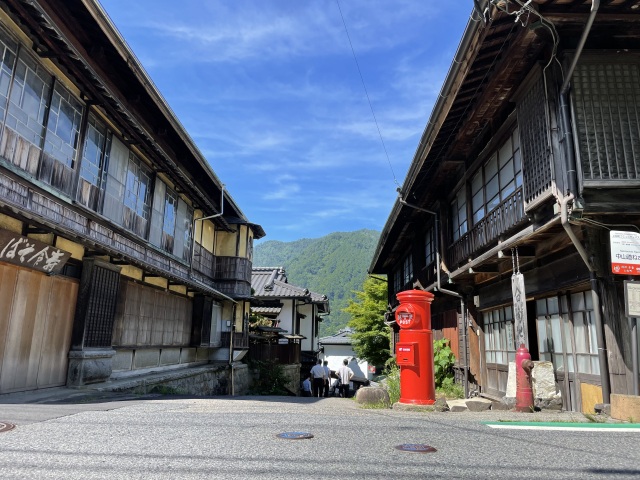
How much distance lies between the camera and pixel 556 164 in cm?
791

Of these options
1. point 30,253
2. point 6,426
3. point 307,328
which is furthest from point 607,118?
point 307,328

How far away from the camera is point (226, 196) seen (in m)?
20.9

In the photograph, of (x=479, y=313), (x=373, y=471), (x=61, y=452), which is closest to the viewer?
(x=373, y=471)

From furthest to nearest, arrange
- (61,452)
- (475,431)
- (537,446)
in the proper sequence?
1. (475,431)
2. (537,446)
3. (61,452)

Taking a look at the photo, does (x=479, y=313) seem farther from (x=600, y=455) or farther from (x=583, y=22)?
(x=600, y=455)

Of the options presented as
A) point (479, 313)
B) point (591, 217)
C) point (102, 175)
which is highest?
point (102, 175)

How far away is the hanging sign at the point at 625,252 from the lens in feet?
22.5

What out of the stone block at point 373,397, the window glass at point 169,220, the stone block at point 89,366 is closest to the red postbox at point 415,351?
the stone block at point 373,397

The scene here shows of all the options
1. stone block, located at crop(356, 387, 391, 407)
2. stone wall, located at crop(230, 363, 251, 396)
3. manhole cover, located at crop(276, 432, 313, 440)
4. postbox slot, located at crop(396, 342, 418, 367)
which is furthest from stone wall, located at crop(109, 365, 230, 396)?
manhole cover, located at crop(276, 432, 313, 440)

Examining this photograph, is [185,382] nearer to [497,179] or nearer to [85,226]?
[85,226]

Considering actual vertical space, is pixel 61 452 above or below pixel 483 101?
below

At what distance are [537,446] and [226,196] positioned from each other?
1802 cm

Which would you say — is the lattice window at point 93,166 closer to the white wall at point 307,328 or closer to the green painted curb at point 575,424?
the green painted curb at point 575,424

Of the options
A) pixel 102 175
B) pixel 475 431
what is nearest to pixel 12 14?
pixel 102 175
